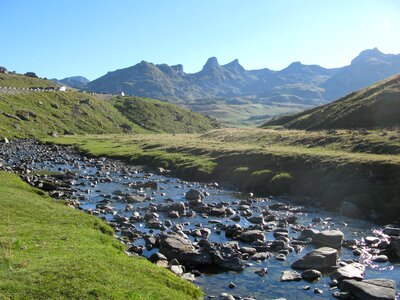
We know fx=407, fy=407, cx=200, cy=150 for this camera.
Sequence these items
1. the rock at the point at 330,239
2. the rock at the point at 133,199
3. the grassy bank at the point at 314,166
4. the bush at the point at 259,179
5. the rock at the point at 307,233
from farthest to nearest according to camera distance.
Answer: the bush at the point at 259,179, the rock at the point at 133,199, the grassy bank at the point at 314,166, the rock at the point at 307,233, the rock at the point at 330,239

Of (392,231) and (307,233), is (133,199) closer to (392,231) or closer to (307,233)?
(307,233)

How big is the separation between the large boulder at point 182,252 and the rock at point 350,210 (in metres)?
24.2

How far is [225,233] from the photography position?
41.7m

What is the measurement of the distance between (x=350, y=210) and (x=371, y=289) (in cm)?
2479

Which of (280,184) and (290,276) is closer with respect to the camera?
(290,276)

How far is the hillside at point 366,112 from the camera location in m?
91.0

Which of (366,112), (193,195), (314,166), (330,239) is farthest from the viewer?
(366,112)

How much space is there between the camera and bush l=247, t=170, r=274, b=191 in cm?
6588

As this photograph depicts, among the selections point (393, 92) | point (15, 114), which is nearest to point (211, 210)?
point (393, 92)

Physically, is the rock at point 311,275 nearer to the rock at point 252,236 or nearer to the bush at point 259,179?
the rock at point 252,236

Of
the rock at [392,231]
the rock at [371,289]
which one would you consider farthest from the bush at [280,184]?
the rock at [371,289]

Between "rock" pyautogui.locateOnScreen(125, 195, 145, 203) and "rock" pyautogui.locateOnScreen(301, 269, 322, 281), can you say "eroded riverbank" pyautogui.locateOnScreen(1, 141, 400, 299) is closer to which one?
"rock" pyautogui.locateOnScreen(125, 195, 145, 203)

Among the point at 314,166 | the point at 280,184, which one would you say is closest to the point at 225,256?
the point at 280,184

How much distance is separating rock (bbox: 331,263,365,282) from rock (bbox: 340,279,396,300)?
136 centimetres
